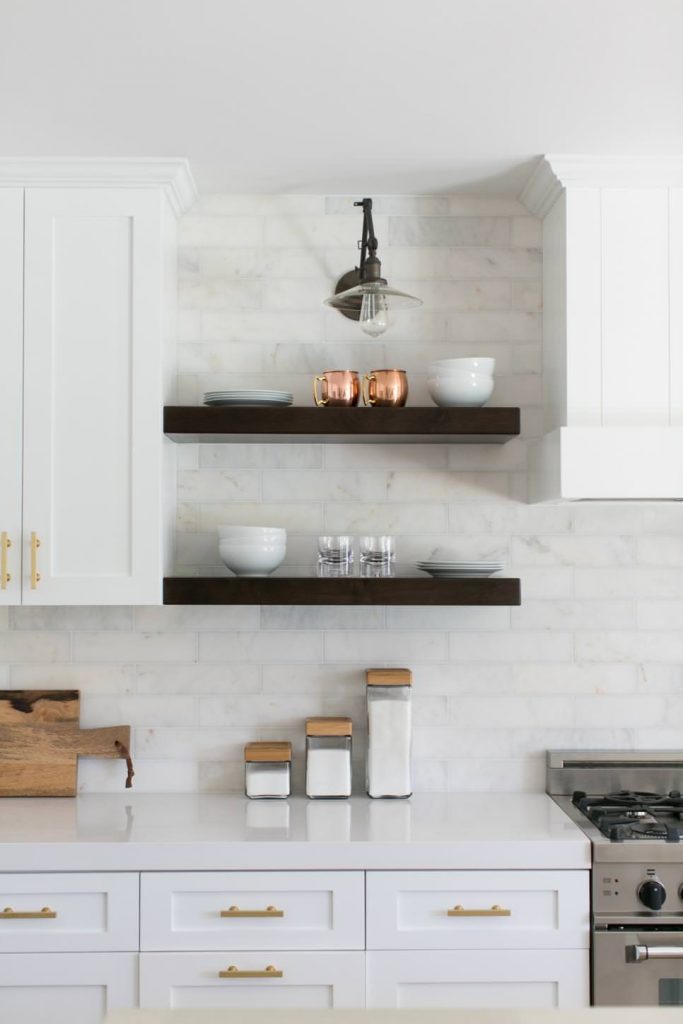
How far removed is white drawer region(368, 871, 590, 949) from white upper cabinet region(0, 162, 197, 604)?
0.95 meters

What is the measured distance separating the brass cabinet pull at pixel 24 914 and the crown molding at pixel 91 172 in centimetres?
180

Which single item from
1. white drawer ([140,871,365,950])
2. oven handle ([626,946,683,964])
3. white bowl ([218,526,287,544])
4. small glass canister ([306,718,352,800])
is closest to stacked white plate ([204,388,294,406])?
white bowl ([218,526,287,544])

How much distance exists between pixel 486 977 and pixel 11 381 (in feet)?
6.16

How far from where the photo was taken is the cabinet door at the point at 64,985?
229cm

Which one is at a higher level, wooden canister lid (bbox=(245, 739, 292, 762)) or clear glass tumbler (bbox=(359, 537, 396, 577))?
clear glass tumbler (bbox=(359, 537, 396, 577))

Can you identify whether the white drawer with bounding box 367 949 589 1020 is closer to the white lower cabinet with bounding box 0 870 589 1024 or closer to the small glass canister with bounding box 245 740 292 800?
the white lower cabinet with bounding box 0 870 589 1024

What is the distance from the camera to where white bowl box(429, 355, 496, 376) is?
2.67 m

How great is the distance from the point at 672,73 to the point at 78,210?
1478mm

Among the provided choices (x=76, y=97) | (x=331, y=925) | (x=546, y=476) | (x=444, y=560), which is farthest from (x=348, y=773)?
(x=76, y=97)

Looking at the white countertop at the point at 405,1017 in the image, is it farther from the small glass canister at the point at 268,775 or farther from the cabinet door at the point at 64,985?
the small glass canister at the point at 268,775

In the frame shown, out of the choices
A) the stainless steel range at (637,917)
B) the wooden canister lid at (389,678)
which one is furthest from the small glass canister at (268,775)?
the stainless steel range at (637,917)

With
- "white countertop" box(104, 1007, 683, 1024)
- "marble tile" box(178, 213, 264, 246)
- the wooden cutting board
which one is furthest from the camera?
"marble tile" box(178, 213, 264, 246)

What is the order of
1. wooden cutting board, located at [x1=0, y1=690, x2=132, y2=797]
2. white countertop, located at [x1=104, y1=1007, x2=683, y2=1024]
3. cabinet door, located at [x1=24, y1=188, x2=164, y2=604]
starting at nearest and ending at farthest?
1. white countertop, located at [x1=104, y1=1007, x2=683, y2=1024]
2. cabinet door, located at [x1=24, y1=188, x2=164, y2=604]
3. wooden cutting board, located at [x1=0, y1=690, x2=132, y2=797]

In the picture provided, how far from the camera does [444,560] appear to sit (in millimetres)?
2908
